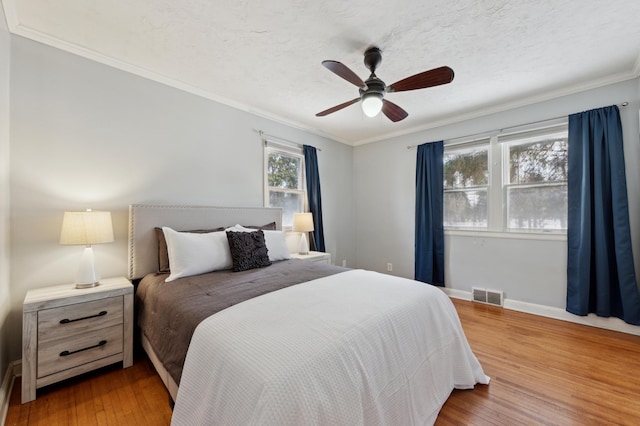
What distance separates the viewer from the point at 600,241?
2.65 meters

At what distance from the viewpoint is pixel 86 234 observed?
1.92m

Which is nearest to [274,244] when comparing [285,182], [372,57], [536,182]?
[285,182]

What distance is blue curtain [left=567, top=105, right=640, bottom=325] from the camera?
8.38ft

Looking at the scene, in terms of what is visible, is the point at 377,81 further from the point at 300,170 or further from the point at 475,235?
the point at 475,235

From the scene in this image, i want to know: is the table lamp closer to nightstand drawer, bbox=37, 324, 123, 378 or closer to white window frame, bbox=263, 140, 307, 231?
white window frame, bbox=263, 140, 307, 231

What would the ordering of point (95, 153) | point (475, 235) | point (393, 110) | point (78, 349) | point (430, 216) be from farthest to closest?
point (430, 216)
point (475, 235)
point (393, 110)
point (95, 153)
point (78, 349)

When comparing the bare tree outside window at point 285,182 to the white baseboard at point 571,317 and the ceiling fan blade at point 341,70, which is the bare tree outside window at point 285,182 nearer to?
the ceiling fan blade at point 341,70

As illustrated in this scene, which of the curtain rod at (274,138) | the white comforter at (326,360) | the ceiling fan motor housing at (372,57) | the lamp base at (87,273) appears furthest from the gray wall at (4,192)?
the ceiling fan motor housing at (372,57)

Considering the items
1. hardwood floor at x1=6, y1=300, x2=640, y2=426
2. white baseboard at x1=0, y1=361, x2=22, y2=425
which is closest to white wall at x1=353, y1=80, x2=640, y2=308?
hardwood floor at x1=6, y1=300, x2=640, y2=426

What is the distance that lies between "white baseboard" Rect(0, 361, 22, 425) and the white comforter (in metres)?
1.35

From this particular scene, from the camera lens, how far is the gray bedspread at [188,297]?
138 cm

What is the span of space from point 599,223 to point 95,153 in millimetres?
4958

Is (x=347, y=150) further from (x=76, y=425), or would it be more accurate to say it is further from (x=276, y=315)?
(x=76, y=425)

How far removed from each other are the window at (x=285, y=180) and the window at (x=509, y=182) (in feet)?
7.31
